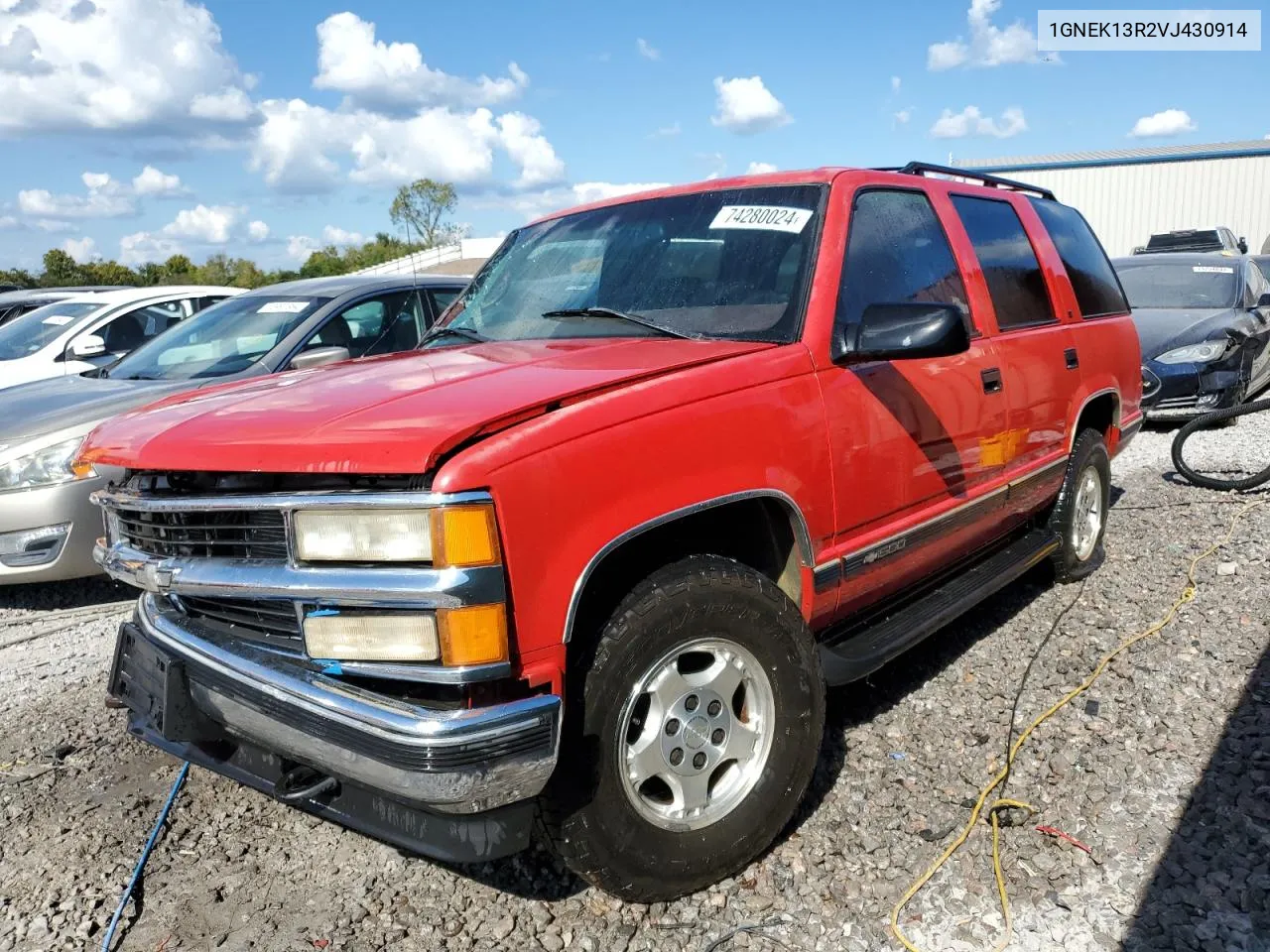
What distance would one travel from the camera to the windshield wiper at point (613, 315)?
3.06 meters

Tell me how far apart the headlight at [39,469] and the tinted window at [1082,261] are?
15.7ft

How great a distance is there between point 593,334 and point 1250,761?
2499 millimetres

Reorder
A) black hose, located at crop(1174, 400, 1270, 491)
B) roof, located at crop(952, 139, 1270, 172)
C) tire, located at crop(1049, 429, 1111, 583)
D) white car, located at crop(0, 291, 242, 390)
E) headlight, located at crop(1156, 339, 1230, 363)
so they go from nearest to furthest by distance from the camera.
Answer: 1. tire, located at crop(1049, 429, 1111, 583)
2. black hose, located at crop(1174, 400, 1270, 491)
3. white car, located at crop(0, 291, 242, 390)
4. headlight, located at crop(1156, 339, 1230, 363)
5. roof, located at crop(952, 139, 1270, 172)

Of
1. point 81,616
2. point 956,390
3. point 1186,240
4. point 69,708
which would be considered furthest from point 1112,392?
point 1186,240

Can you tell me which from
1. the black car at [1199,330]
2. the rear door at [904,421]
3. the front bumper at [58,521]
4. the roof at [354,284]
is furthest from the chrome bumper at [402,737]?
the black car at [1199,330]

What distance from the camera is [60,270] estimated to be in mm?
43375

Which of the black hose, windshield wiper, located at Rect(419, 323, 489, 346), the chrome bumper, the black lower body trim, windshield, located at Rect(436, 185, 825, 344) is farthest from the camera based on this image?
the black hose

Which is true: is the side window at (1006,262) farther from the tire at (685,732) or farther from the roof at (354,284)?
the roof at (354,284)

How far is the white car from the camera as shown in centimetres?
846

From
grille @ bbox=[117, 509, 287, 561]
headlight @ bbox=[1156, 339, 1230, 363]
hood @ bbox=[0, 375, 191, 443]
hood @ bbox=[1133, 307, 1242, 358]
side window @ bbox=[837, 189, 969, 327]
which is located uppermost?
side window @ bbox=[837, 189, 969, 327]

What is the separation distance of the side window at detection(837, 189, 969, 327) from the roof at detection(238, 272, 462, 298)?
3.65 metres

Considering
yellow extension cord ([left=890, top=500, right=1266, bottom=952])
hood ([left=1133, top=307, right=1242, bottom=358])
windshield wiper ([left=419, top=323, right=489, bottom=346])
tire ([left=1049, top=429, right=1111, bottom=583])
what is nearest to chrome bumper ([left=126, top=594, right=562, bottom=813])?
yellow extension cord ([left=890, top=500, right=1266, bottom=952])

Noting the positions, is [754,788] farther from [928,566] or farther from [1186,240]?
[1186,240]

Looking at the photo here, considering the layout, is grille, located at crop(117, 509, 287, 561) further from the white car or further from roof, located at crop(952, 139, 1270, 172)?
roof, located at crop(952, 139, 1270, 172)
